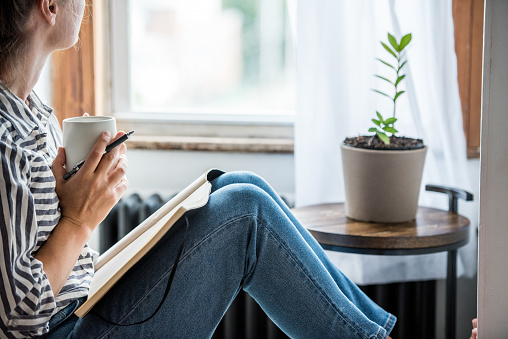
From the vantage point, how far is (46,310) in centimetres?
89

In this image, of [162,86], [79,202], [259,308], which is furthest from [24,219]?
[162,86]

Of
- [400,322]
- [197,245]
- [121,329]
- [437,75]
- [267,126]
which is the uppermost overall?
[437,75]

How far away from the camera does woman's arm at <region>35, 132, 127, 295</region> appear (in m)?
0.93

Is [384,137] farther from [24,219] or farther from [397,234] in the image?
[24,219]

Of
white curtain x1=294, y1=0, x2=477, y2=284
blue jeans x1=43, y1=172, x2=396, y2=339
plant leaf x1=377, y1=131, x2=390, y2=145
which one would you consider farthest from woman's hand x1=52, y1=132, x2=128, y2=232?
white curtain x1=294, y1=0, x2=477, y2=284

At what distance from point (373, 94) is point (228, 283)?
2.65ft

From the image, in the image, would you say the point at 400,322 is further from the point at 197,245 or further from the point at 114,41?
the point at 114,41

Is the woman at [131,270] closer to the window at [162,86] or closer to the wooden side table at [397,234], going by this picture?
the wooden side table at [397,234]

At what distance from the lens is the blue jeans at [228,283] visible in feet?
3.19

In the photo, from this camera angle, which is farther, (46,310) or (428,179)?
(428,179)

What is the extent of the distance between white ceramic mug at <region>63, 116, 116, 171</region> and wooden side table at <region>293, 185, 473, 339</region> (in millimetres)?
530

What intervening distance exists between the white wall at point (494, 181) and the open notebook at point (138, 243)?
40 cm

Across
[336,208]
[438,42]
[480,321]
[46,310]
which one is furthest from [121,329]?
[438,42]

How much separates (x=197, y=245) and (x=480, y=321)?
1.38 feet
